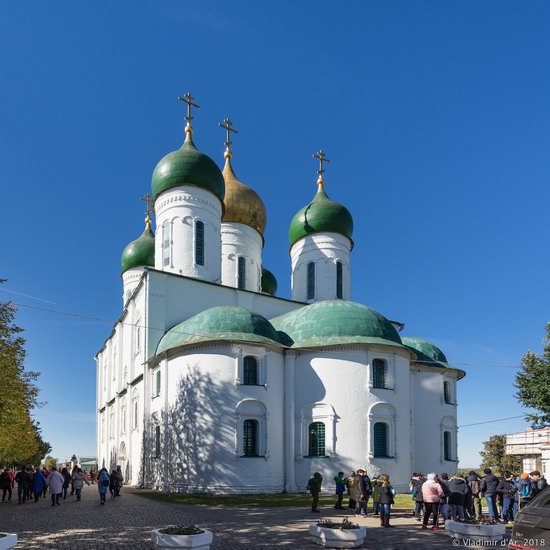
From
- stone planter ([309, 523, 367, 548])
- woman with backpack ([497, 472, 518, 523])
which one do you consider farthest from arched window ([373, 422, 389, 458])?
stone planter ([309, 523, 367, 548])

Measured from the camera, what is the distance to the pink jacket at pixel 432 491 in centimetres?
1348

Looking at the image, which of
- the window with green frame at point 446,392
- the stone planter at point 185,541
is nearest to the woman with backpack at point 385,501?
the stone planter at point 185,541

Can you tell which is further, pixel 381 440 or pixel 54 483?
pixel 381 440

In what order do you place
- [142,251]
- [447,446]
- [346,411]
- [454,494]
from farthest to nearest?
[142,251] < [447,446] < [346,411] < [454,494]

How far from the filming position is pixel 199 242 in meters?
32.2

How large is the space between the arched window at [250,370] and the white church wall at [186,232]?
27.2 feet

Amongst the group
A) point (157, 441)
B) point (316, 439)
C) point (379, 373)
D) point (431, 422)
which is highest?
point (379, 373)

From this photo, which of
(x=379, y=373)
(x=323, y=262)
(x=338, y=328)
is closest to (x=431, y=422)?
(x=379, y=373)

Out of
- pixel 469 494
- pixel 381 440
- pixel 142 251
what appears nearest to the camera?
pixel 469 494

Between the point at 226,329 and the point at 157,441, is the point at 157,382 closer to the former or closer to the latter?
the point at 157,441

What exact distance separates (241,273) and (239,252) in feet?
4.54

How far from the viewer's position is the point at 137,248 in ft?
138

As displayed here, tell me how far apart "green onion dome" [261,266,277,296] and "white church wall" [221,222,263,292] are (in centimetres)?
578

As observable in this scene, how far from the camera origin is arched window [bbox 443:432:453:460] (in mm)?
28892
